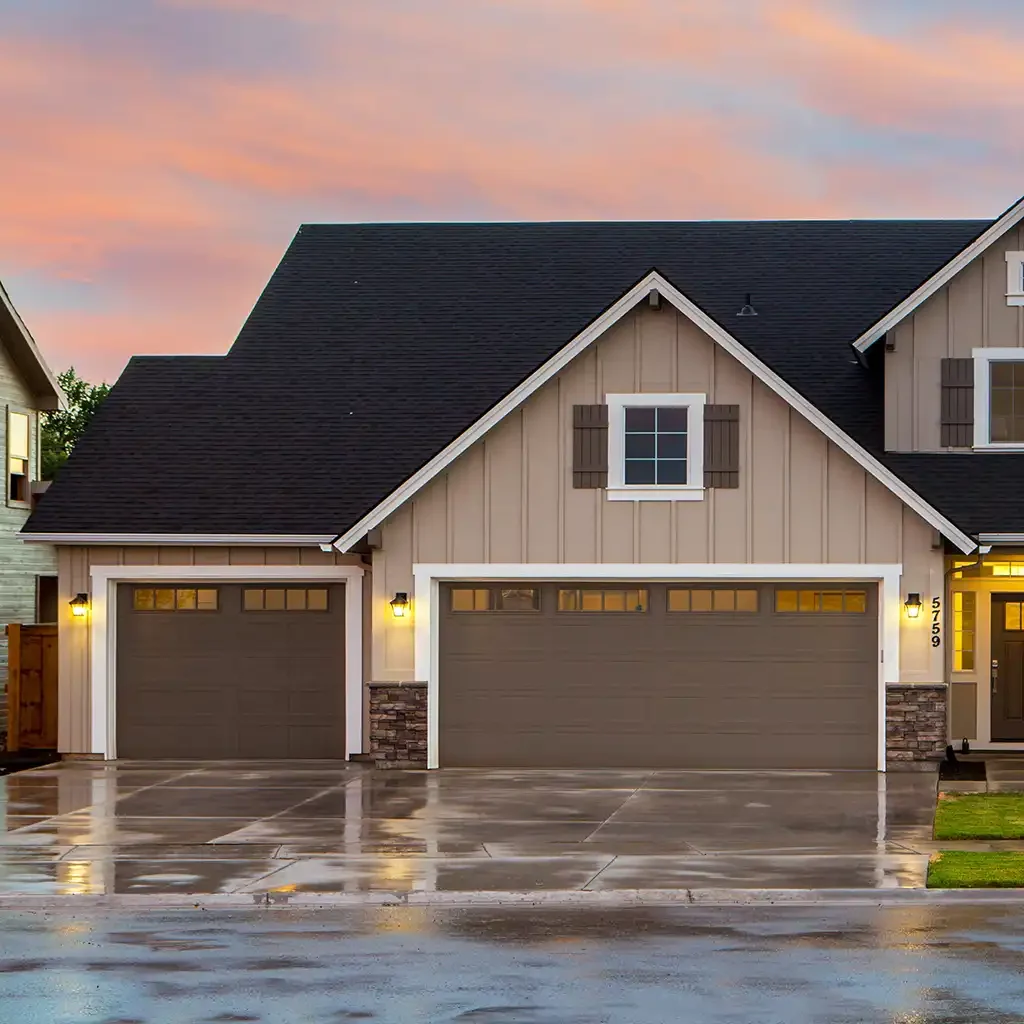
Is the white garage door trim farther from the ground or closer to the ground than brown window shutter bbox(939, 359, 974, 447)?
closer to the ground

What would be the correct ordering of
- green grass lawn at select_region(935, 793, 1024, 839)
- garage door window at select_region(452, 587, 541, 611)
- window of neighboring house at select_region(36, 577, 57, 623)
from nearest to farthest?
1. green grass lawn at select_region(935, 793, 1024, 839)
2. garage door window at select_region(452, 587, 541, 611)
3. window of neighboring house at select_region(36, 577, 57, 623)

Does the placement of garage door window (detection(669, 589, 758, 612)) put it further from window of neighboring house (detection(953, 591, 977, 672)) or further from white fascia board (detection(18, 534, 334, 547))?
white fascia board (detection(18, 534, 334, 547))

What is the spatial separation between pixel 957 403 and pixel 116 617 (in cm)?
1240

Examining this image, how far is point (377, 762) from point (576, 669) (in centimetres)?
295

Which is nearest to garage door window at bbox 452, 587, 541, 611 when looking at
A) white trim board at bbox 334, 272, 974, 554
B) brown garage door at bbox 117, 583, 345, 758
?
white trim board at bbox 334, 272, 974, 554

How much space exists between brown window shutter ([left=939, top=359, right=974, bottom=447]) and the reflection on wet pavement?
13204 millimetres

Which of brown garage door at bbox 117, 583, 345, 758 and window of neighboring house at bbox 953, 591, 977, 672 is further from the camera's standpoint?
window of neighboring house at bbox 953, 591, 977, 672

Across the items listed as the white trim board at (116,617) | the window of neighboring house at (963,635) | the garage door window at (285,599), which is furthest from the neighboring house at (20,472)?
the window of neighboring house at (963,635)

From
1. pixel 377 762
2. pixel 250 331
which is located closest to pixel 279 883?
pixel 377 762

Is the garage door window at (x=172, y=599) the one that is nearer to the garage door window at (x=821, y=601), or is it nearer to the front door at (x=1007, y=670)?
the garage door window at (x=821, y=601)

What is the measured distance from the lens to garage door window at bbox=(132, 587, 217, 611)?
1053 inches

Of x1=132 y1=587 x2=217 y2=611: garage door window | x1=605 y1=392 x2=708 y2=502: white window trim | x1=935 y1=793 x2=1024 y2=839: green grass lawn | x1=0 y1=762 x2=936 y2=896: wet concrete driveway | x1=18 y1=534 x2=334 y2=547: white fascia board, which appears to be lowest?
x1=0 y1=762 x2=936 y2=896: wet concrete driveway

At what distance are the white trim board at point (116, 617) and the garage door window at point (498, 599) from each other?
6.48ft

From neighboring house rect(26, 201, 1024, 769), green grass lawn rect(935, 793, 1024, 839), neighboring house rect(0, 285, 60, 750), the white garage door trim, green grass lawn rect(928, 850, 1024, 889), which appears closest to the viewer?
green grass lawn rect(928, 850, 1024, 889)
